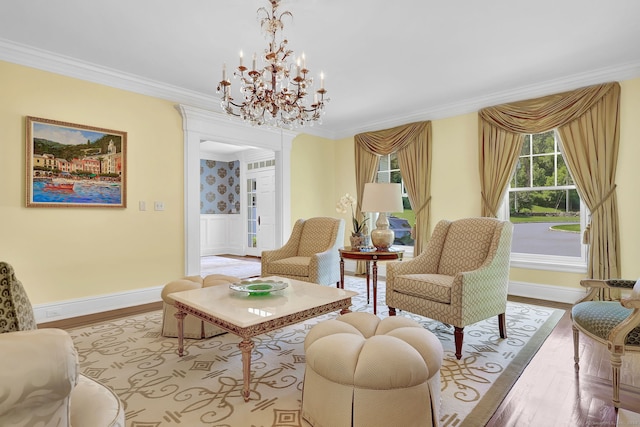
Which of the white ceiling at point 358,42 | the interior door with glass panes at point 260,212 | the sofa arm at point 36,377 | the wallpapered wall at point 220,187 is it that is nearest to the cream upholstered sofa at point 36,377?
the sofa arm at point 36,377

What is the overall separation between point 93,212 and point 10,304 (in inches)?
124

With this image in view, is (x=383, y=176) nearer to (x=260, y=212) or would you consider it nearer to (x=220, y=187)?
(x=260, y=212)

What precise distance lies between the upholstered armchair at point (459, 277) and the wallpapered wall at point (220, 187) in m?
6.91

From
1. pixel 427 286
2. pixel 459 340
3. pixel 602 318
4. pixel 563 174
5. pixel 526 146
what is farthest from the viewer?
pixel 526 146

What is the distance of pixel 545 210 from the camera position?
182 inches

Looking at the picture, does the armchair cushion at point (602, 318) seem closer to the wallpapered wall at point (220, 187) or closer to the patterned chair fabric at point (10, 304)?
the patterned chair fabric at point (10, 304)

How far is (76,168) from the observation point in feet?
12.5

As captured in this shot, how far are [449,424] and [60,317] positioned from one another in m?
3.92

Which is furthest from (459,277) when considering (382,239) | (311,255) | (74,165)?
(74,165)

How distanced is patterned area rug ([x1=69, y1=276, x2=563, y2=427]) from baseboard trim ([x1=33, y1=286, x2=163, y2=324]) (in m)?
0.57

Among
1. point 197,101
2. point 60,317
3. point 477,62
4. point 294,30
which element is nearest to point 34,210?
point 60,317

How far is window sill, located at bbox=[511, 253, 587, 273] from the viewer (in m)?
4.28

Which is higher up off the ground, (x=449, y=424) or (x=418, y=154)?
(x=418, y=154)

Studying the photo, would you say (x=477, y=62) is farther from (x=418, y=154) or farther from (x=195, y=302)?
(x=195, y=302)
